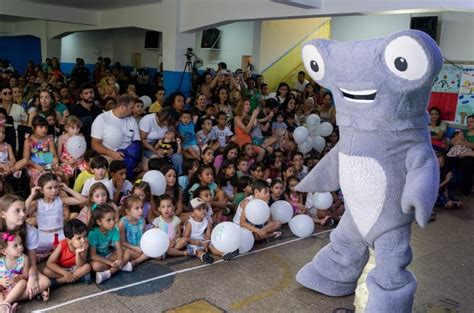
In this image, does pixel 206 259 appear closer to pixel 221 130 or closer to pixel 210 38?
pixel 221 130

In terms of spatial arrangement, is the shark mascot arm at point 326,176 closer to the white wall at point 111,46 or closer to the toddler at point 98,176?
the toddler at point 98,176

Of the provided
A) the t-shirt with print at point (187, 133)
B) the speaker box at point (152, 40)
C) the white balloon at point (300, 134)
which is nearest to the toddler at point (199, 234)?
the t-shirt with print at point (187, 133)

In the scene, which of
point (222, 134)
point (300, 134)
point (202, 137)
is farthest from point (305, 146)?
point (202, 137)

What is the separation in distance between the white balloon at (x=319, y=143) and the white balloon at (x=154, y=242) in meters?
3.29

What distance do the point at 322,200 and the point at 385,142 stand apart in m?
1.97

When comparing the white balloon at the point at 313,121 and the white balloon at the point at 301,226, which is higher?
the white balloon at the point at 313,121

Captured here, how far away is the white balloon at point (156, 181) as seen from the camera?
385cm

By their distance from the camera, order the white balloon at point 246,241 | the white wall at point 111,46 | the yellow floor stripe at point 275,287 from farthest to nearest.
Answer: the white wall at point 111,46 → the white balloon at point 246,241 → the yellow floor stripe at point 275,287

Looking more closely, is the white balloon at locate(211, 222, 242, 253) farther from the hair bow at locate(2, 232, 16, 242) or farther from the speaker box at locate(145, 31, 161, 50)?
the speaker box at locate(145, 31, 161, 50)

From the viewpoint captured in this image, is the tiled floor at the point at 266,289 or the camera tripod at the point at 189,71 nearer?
the tiled floor at the point at 266,289

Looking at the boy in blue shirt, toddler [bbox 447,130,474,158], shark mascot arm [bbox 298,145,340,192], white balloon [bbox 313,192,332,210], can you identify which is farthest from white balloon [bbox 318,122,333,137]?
shark mascot arm [bbox 298,145,340,192]

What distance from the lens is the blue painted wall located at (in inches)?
602

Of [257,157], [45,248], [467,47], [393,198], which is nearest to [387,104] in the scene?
[393,198]

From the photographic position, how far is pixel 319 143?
20.2 feet
